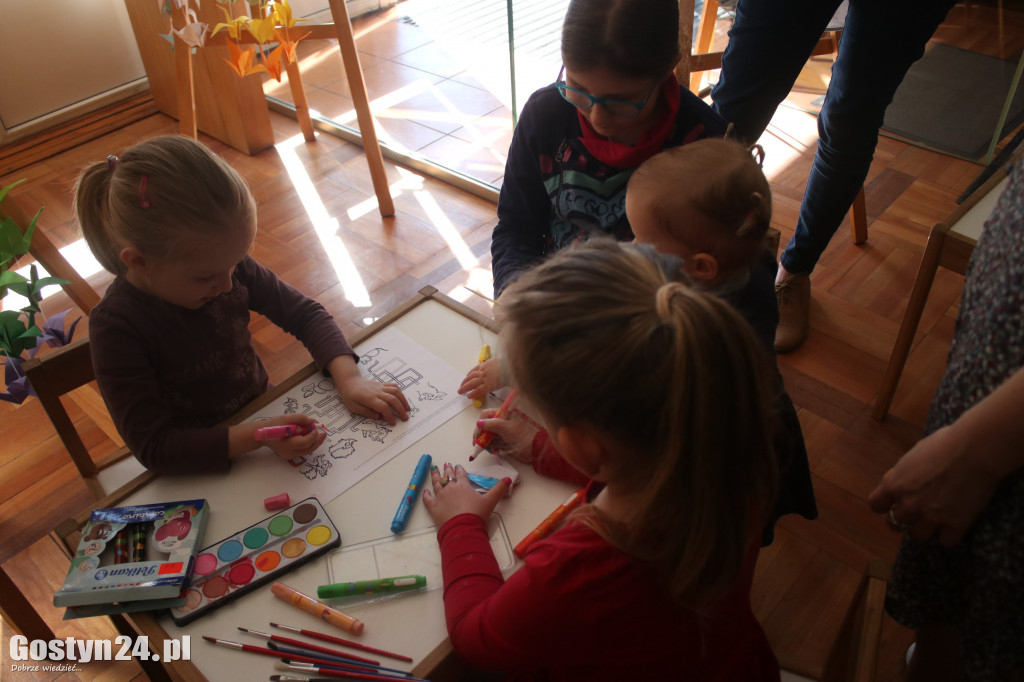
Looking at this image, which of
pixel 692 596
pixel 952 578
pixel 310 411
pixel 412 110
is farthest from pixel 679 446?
pixel 412 110

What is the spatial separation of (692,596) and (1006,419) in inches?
13.5

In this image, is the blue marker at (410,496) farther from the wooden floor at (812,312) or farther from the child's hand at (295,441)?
the wooden floor at (812,312)

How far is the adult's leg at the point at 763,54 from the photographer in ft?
4.91

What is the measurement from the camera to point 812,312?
6.84 feet

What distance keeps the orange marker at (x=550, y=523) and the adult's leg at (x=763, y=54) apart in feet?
3.45

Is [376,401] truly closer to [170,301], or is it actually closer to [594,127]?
[170,301]

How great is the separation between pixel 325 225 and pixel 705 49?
168cm

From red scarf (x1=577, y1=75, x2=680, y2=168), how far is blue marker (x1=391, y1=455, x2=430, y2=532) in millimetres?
578

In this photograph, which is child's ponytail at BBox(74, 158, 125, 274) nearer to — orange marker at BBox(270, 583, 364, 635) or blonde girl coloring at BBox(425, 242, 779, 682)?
orange marker at BBox(270, 583, 364, 635)

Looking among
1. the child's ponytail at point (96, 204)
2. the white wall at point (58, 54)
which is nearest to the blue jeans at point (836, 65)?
the child's ponytail at point (96, 204)

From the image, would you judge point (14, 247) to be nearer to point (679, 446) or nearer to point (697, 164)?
point (697, 164)

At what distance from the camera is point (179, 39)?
7.94 feet

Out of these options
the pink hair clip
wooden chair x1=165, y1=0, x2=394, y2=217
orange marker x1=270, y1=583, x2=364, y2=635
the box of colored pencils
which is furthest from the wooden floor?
the pink hair clip

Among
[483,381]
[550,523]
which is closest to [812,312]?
[483,381]
